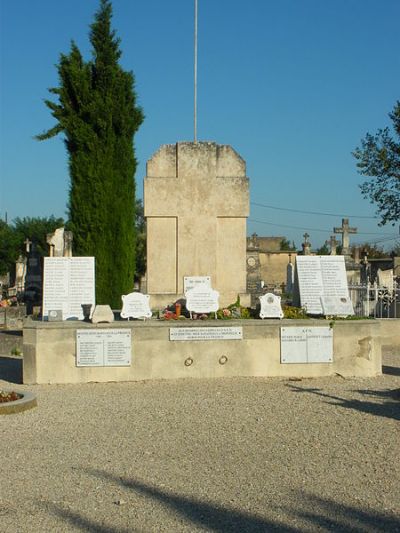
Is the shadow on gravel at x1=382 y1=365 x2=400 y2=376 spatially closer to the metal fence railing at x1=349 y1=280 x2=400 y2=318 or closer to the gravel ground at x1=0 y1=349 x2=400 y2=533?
the gravel ground at x1=0 y1=349 x2=400 y2=533

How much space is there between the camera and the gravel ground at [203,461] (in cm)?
486

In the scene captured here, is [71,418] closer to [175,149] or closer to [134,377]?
[134,377]

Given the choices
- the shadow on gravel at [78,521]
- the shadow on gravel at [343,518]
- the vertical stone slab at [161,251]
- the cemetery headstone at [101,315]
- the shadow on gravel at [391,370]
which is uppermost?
the vertical stone slab at [161,251]

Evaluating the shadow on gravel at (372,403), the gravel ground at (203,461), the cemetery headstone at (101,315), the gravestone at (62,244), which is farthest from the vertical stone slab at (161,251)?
the gravestone at (62,244)

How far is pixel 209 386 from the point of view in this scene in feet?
33.1

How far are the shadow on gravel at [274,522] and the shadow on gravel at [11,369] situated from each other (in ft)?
20.7

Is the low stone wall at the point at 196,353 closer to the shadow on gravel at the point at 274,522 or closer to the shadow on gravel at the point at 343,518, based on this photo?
the shadow on gravel at the point at 274,522

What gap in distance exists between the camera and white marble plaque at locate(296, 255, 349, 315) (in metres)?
11.9

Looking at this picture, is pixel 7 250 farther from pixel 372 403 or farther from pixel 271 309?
pixel 372 403

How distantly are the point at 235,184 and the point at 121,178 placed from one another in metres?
5.91

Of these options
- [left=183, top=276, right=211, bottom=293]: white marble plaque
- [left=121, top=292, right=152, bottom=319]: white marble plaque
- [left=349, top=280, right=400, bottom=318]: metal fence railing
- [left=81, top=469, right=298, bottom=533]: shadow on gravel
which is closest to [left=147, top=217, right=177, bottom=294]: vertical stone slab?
[left=183, top=276, right=211, bottom=293]: white marble plaque

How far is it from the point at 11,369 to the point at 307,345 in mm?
4982

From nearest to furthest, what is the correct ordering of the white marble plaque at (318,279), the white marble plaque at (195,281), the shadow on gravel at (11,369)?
the shadow on gravel at (11,369), the white marble plaque at (318,279), the white marble plaque at (195,281)

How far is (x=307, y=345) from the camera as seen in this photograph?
11.0m
